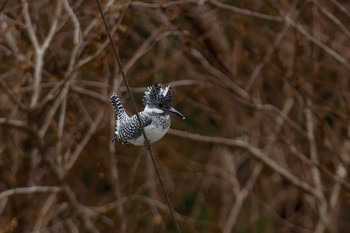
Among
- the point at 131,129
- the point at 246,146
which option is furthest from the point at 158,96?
the point at 246,146

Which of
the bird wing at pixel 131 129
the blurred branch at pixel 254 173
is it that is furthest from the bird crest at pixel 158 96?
the blurred branch at pixel 254 173

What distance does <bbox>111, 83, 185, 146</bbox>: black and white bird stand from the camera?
15.0ft

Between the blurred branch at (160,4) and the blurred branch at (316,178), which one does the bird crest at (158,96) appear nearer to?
the blurred branch at (160,4)

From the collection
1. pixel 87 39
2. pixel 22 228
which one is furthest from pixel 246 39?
pixel 22 228

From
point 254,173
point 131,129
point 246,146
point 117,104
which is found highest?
point 254,173

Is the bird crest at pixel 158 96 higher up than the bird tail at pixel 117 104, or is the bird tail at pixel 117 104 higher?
the bird tail at pixel 117 104

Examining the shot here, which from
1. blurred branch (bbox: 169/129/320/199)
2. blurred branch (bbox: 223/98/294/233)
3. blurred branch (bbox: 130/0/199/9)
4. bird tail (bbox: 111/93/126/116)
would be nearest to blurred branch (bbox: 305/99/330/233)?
blurred branch (bbox: 169/129/320/199)

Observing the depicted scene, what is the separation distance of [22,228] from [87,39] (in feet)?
8.16

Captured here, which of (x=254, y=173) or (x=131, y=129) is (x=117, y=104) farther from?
(x=254, y=173)

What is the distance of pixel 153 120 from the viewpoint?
4660mm

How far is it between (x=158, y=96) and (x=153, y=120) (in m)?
0.18

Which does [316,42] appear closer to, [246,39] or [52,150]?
[246,39]

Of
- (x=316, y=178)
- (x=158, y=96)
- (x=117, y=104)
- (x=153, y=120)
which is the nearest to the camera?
(x=158, y=96)

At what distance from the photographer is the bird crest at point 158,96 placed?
4527mm
